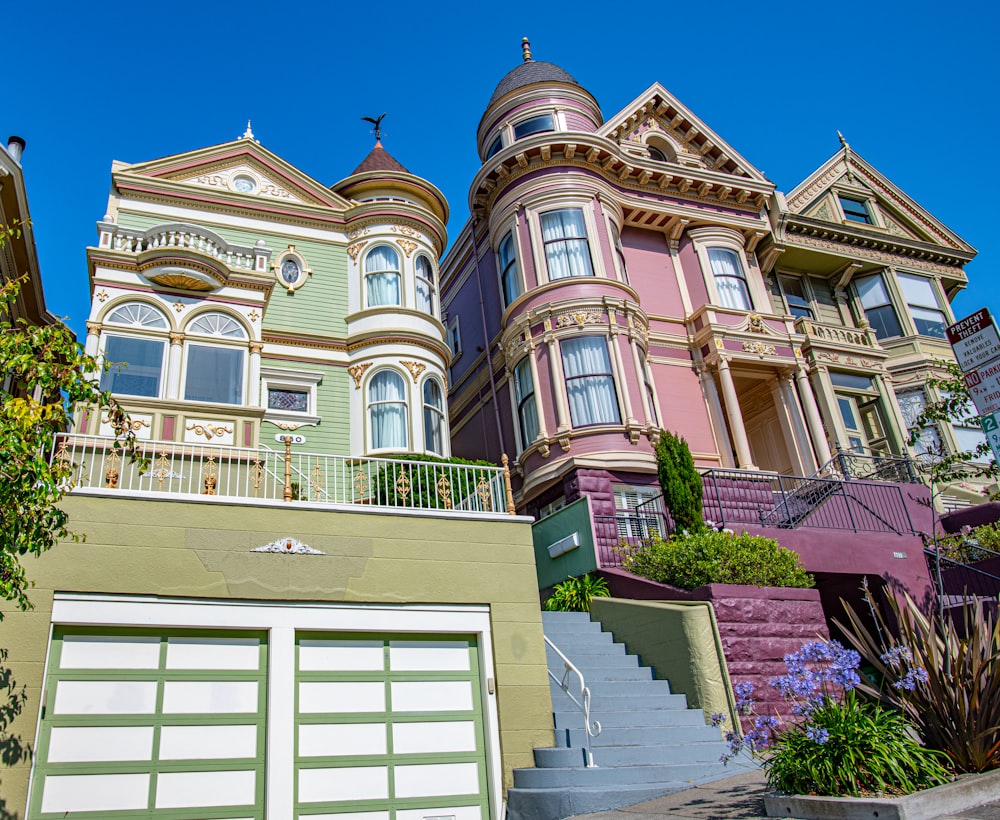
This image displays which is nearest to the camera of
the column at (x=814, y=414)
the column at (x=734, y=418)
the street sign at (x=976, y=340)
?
the street sign at (x=976, y=340)

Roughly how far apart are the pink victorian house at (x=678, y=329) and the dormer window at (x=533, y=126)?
58mm

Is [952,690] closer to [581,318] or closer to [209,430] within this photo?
[209,430]

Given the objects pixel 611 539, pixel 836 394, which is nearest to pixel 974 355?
pixel 611 539

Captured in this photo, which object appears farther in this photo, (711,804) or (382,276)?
(382,276)

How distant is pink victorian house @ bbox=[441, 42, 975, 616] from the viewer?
1870cm

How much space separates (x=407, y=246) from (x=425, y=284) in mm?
1063

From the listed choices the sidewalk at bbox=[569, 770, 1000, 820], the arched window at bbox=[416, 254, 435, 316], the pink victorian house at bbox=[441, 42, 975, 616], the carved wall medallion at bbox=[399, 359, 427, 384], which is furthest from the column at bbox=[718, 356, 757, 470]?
the sidewalk at bbox=[569, 770, 1000, 820]

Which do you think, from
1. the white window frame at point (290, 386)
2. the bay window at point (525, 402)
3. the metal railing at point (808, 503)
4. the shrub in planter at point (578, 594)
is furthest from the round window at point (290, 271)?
the metal railing at point (808, 503)

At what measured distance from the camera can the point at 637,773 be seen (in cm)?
948

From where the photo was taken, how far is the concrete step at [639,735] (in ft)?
34.0

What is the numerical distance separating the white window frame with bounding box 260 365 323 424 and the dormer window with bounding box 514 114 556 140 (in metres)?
9.92

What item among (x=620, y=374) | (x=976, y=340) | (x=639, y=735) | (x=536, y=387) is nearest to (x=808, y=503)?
(x=620, y=374)

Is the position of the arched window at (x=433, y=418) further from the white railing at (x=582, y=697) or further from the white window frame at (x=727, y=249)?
the white window frame at (x=727, y=249)

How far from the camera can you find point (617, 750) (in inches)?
393
